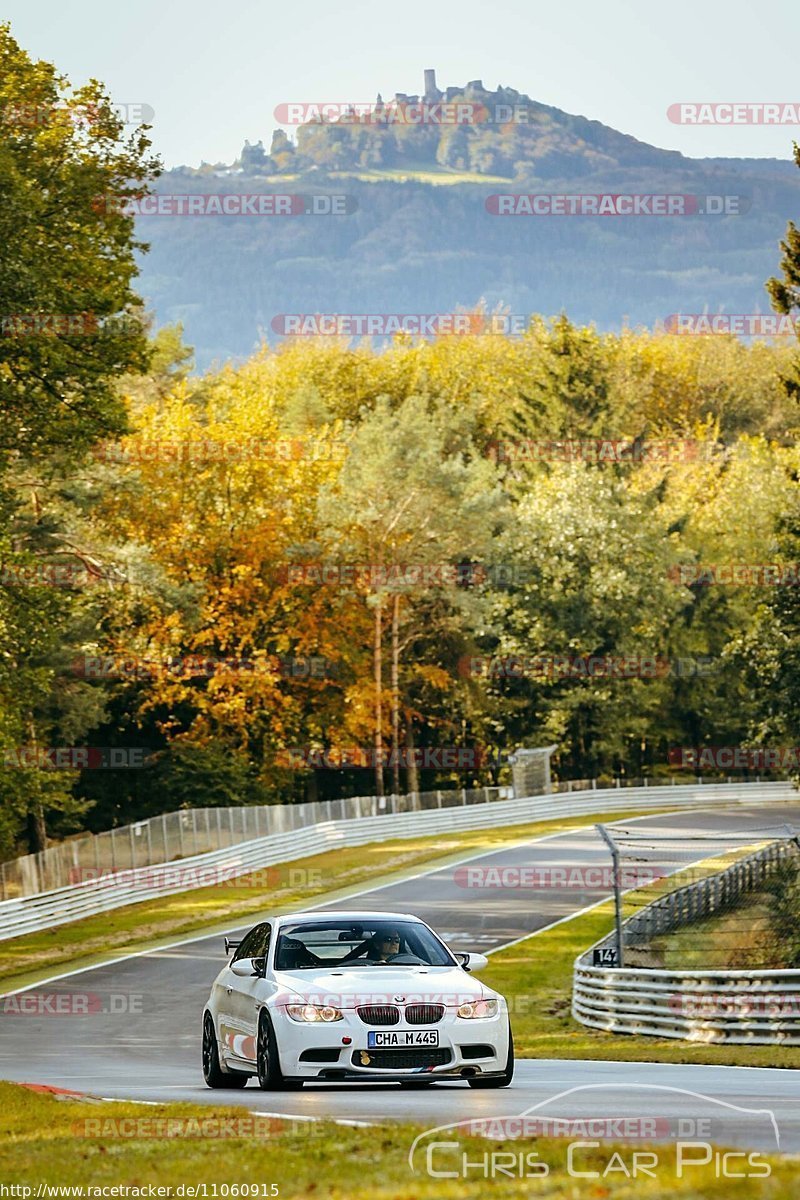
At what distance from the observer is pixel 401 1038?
43.1 feet

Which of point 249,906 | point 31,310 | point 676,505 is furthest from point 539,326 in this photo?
point 31,310

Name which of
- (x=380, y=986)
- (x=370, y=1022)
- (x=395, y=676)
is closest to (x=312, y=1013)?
(x=370, y=1022)

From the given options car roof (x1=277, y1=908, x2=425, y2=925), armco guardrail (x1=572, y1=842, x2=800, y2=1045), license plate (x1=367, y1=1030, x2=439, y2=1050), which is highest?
car roof (x1=277, y1=908, x2=425, y2=925)

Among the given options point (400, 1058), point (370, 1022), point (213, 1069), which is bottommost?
point (213, 1069)

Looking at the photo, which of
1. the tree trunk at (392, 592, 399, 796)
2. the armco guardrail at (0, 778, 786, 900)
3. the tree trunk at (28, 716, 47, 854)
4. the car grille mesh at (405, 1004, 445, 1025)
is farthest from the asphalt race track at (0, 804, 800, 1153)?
the tree trunk at (392, 592, 399, 796)

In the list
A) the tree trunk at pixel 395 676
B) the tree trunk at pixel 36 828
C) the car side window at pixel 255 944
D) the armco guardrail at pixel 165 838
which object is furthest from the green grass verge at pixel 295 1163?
the tree trunk at pixel 395 676

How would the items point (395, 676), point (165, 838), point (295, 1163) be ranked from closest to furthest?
point (295, 1163)
point (165, 838)
point (395, 676)

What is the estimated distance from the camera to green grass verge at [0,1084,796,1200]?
7613 millimetres

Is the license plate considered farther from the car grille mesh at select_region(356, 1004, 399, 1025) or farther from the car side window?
the car side window

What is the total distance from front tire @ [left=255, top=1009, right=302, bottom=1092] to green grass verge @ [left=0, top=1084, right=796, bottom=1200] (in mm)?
1030

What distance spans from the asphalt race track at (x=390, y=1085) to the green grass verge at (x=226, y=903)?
1.34 m

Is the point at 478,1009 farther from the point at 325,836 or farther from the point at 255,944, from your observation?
the point at 325,836

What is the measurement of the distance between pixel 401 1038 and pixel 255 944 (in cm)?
216

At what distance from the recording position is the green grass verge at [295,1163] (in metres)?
7.61
